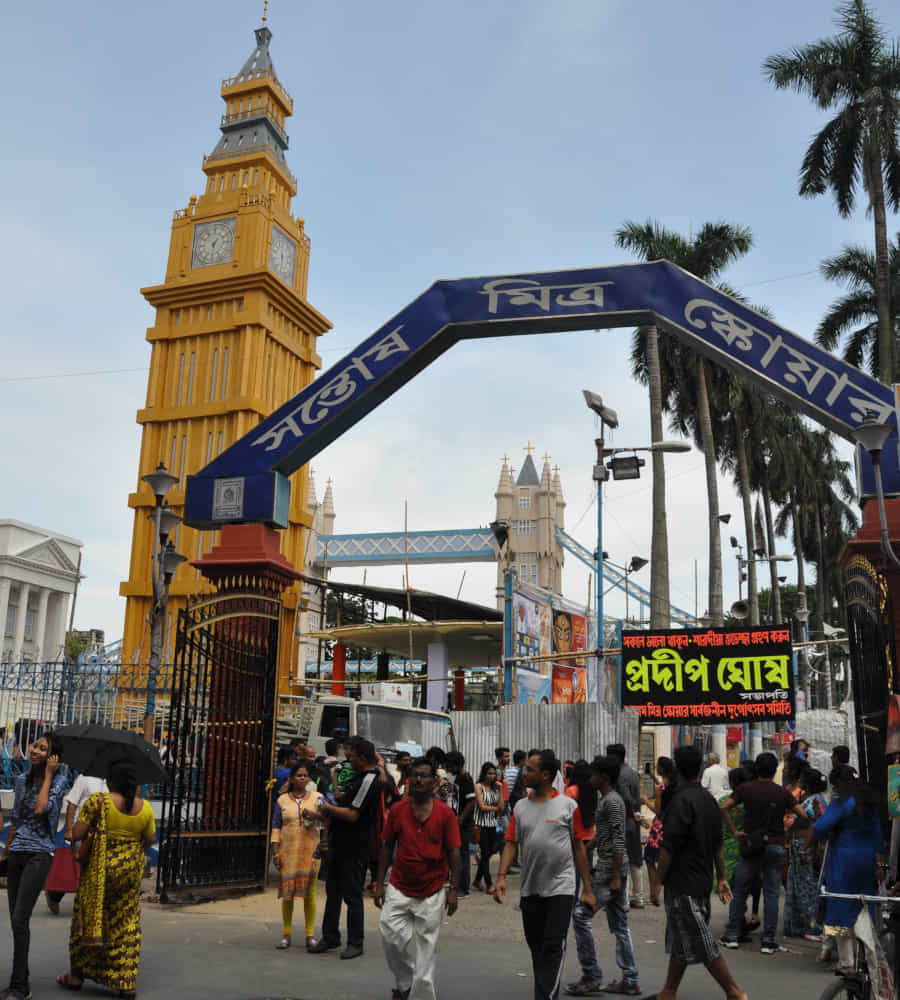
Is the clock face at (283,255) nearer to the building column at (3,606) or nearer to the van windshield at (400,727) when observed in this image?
the van windshield at (400,727)

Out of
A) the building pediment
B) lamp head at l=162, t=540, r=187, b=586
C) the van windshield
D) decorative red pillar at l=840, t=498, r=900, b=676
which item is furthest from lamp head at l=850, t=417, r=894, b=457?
the building pediment

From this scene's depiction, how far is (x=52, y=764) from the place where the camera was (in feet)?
23.0

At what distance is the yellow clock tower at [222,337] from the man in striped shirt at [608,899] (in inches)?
952

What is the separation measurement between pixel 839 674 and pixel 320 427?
6652cm

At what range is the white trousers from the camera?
627 cm

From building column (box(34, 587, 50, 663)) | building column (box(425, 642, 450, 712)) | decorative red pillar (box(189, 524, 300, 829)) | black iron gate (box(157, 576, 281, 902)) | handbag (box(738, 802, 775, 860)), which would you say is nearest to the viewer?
handbag (box(738, 802, 775, 860))

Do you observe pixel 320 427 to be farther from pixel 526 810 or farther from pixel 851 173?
pixel 851 173

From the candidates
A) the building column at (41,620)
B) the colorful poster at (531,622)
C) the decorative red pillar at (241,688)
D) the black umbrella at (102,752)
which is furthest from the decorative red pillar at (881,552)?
the building column at (41,620)

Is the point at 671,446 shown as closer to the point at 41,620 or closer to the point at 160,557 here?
the point at 160,557

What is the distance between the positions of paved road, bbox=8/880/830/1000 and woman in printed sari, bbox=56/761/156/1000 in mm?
237

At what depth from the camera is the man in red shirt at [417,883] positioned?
20.6 feet

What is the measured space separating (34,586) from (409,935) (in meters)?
63.2

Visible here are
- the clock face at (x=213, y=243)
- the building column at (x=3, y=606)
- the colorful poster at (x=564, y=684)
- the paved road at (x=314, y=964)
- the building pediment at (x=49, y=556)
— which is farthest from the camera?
the building pediment at (x=49, y=556)

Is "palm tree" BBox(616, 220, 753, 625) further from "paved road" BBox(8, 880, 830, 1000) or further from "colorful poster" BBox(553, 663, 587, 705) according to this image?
"paved road" BBox(8, 880, 830, 1000)
